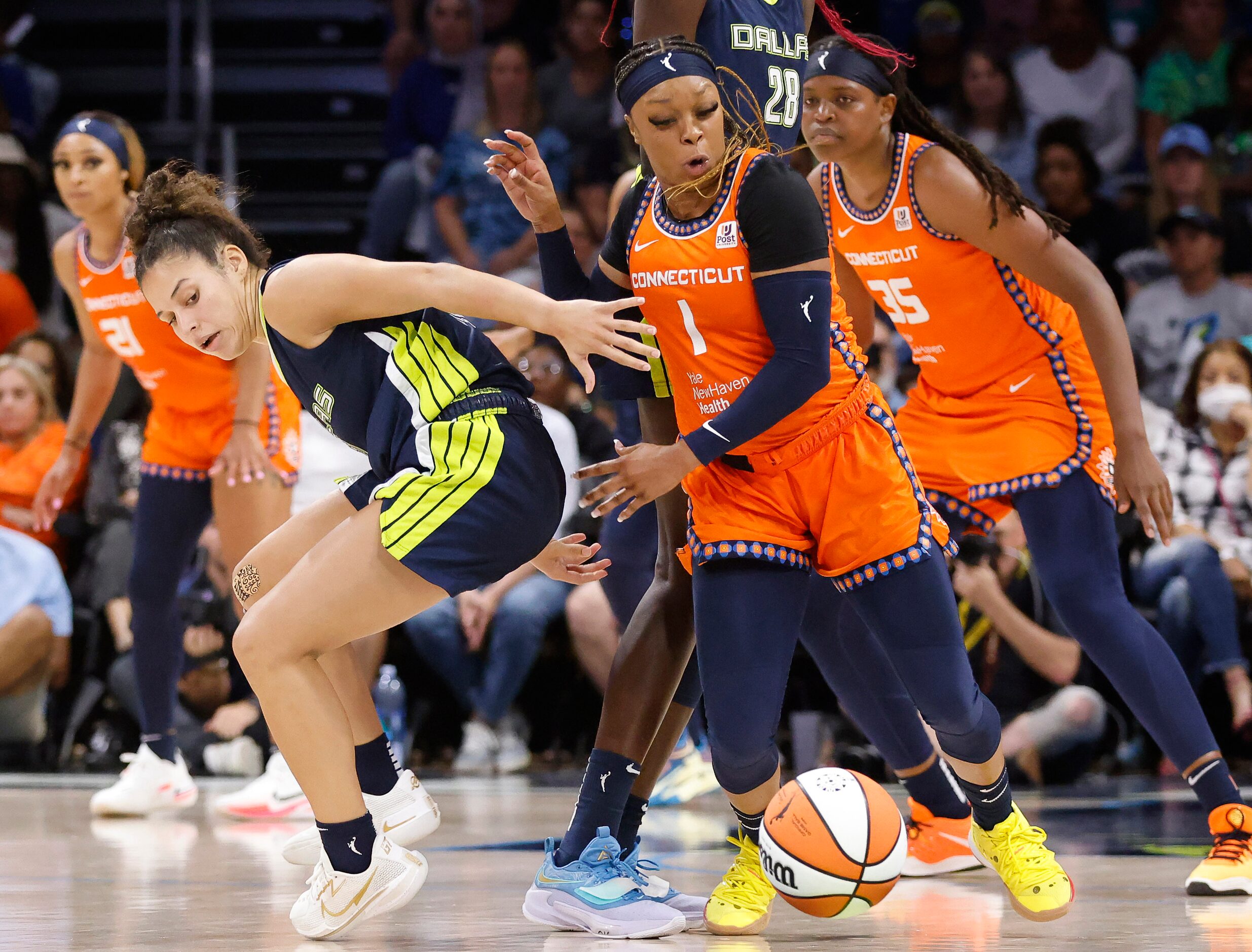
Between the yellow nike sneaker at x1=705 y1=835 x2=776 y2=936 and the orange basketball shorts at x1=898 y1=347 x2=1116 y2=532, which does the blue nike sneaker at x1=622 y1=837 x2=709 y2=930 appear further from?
the orange basketball shorts at x1=898 y1=347 x2=1116 y2=532

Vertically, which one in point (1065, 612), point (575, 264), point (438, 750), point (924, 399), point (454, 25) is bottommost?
point (438, 750)

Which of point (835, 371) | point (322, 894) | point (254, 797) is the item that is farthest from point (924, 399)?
point (254, 797)

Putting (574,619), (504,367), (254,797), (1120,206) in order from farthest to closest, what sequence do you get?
(1120,206) → (574,619) → (254,797) → (504,367)

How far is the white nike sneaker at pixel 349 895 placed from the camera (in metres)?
3.08

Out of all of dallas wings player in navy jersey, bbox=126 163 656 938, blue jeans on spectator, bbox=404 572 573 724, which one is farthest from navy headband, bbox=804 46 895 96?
blue jeans on spectator, bbox=404 572 573 724

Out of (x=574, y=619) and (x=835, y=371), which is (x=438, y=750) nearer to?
(x=574, y=619)

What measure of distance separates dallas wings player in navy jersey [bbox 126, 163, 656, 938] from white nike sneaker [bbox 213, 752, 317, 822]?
1.96 meters

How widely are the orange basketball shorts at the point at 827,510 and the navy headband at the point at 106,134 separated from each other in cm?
305

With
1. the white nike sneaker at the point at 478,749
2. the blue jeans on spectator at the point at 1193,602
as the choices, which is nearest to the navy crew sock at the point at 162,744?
the white nike sneaker at the point at 478,749

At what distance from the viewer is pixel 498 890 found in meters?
3.71

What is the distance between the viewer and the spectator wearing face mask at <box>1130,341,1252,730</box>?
19.5 feet

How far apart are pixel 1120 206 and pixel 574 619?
12.3ft

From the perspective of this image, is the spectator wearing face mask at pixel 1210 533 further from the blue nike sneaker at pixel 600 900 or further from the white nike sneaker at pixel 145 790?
the white nike sneaker at pixel 145 790

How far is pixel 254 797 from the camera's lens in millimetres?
5234
